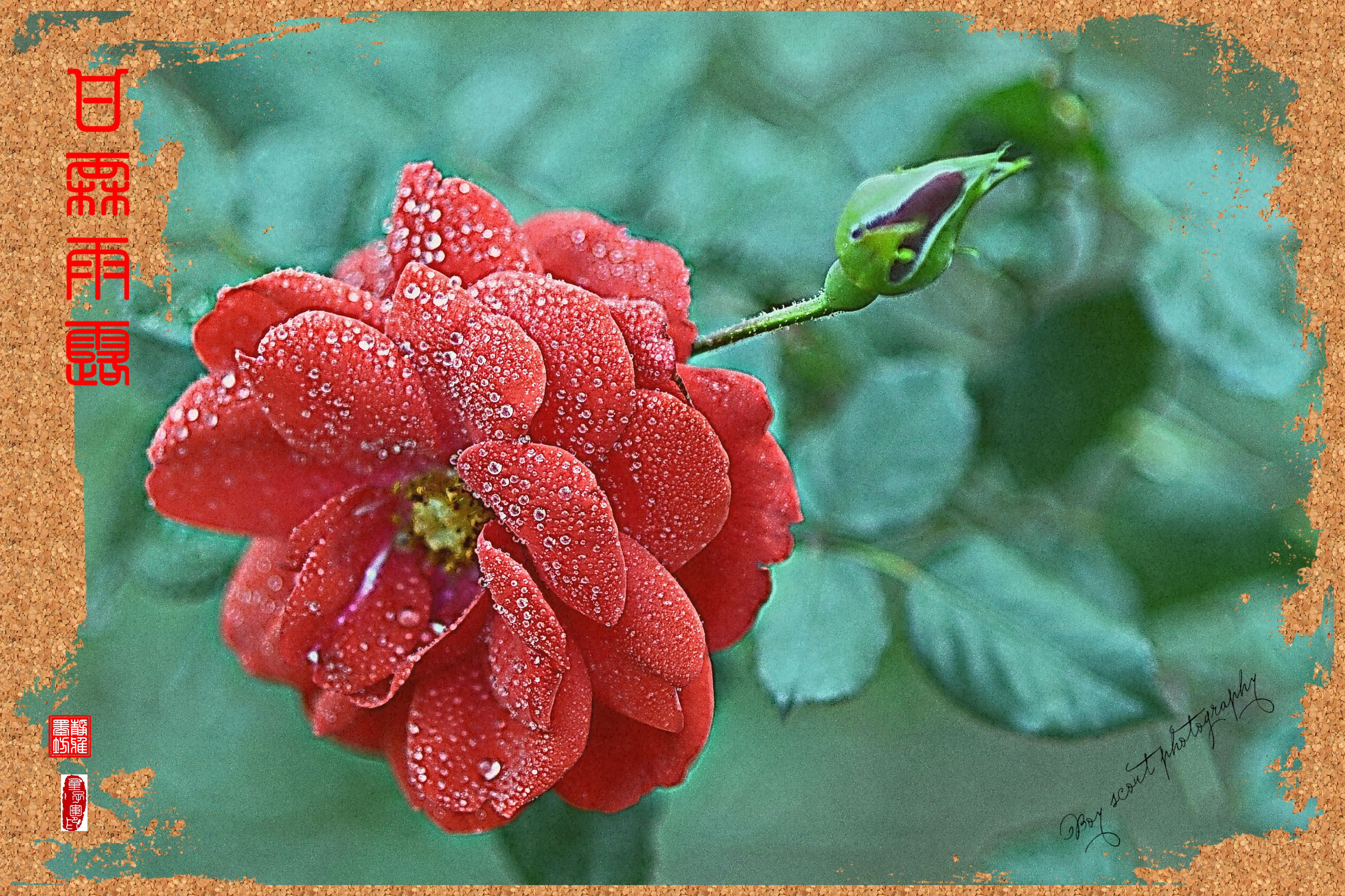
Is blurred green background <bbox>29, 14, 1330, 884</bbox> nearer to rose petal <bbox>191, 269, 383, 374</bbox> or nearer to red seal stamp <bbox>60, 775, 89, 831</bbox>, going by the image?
red seal stamp <bbox>60, 775, 89, 831</bbox>

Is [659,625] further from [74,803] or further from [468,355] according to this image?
[74,803]

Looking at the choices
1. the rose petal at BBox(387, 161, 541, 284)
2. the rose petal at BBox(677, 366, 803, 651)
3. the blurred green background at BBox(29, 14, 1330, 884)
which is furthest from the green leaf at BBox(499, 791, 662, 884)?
the rose petal at BBox(387, 161, 541, 284)

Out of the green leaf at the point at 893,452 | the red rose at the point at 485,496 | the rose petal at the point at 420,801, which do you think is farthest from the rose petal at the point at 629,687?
the green leaf at the point at 893,452

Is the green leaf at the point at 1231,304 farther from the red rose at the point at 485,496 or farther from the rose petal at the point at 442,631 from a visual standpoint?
the rose petal at the point at 442,631

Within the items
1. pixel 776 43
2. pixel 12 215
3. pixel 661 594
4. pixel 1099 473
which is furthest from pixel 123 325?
pixel 1099 473
